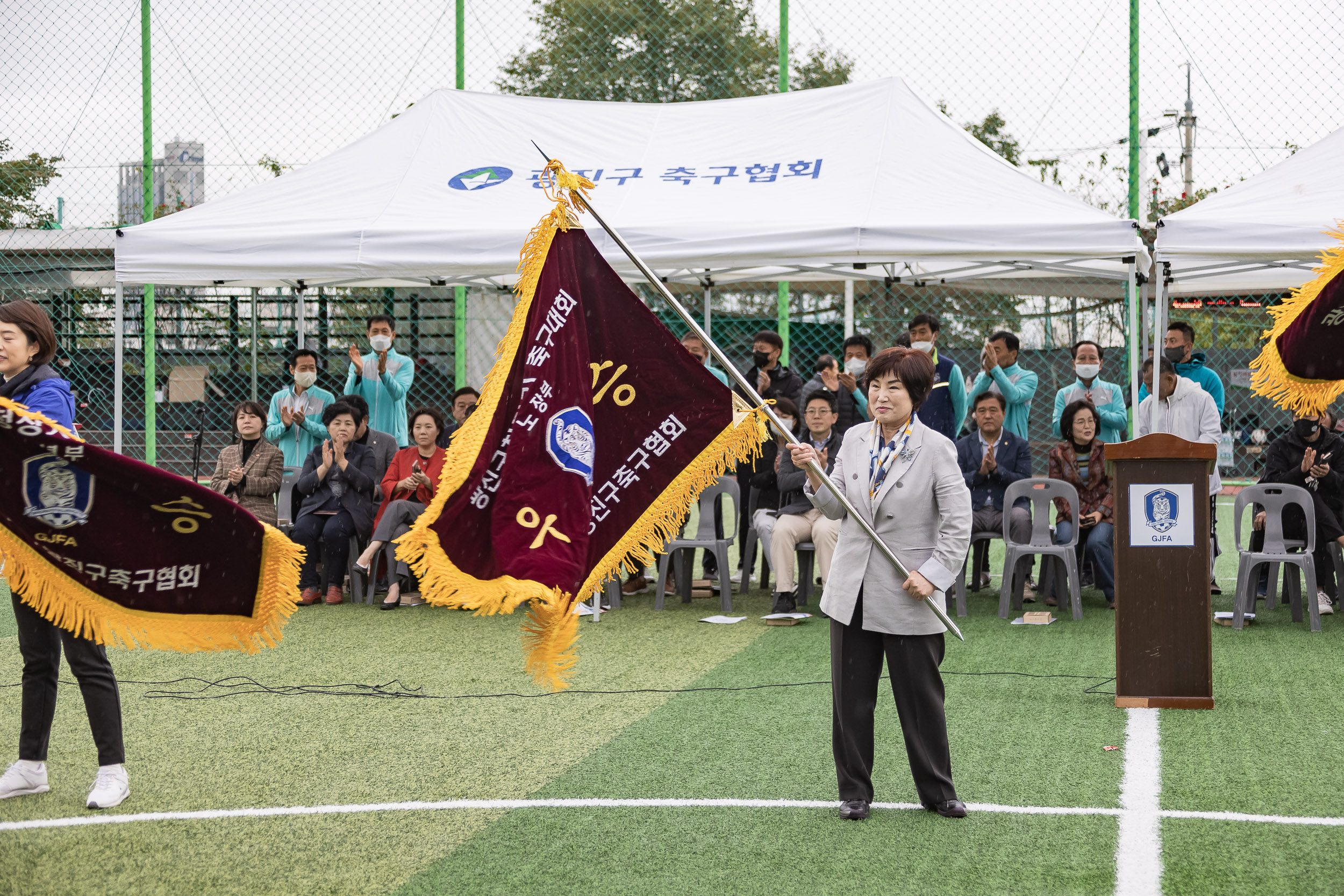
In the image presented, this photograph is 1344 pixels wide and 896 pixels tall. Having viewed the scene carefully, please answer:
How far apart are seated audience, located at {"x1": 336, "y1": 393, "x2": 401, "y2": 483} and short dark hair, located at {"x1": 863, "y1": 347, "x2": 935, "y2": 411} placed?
19.7ft

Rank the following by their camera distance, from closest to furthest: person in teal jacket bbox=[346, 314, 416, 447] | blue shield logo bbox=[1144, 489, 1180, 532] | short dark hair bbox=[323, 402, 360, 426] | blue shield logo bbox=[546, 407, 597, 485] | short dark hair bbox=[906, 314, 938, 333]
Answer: blue shield logo bbox=[546, 407, 597, 485], blue shield logo bbox=[1144, 489, 1180, 532], short dark hair bbox=[906, 314, 938, 333], short dark hair bbox=[323, 402, 360, 426], person in teal jacket bbox=[346, 314, 416, 447]

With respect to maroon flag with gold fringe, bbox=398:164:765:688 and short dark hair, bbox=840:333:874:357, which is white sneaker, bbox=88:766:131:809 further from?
short dark hair, bbox=840:333:874:357

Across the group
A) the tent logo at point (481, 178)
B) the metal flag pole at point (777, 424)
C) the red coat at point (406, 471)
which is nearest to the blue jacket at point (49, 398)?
the metal flag pole at point (777, 424)

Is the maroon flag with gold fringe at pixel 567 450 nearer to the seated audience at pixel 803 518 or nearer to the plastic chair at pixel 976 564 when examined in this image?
the seated audience at pixel 803 518

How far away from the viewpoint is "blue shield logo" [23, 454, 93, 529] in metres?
4.10

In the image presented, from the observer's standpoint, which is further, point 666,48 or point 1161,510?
point 666,48

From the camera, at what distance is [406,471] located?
9539 millimetres

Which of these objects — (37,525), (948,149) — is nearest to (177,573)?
(37,525)

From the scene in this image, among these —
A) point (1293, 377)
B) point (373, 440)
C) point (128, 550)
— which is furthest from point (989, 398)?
point (128, 550)

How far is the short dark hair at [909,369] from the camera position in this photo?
14.8 feet

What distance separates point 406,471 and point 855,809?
586 cm

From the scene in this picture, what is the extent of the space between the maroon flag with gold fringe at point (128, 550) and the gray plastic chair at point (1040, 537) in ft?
17.8

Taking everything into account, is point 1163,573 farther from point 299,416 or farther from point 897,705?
point 299,416

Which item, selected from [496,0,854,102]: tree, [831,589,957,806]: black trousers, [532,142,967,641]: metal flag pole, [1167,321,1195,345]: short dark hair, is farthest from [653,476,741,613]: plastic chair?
[496,0,854,102]: tree
